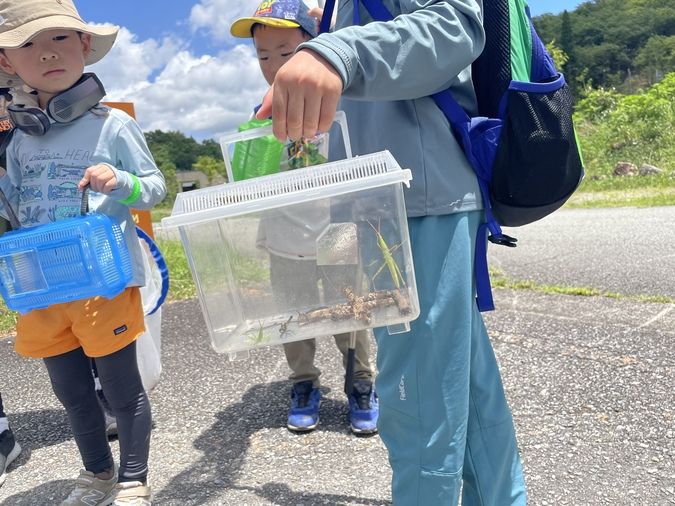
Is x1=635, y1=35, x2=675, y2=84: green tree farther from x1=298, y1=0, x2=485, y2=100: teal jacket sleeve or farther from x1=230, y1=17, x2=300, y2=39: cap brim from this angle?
x1=298, y1=0, x2=485, y2=100: teal jacket sleeve

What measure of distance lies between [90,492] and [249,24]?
1.89 meters

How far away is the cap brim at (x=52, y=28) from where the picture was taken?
1.84 m

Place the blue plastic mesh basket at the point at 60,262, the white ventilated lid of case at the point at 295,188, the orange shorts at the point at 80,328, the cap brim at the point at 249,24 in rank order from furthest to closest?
the cap brim at the point at 249,24
the orange shorts at the point at 80,328
the blue plastic mesh basket at the point at 60,262
the white ventilated lid of case at the point at 295,188

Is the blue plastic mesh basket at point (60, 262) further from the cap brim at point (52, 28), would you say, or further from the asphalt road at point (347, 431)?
the asphalt road at point (347, 431)

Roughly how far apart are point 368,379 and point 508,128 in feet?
5.25

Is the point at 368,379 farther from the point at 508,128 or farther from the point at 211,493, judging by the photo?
the point at 508,128

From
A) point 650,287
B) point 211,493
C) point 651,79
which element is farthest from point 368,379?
point 651,79

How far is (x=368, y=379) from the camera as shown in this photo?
259 centimetres

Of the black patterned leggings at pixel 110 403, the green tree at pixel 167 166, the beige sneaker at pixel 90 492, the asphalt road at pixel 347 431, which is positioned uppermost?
the black patterned leggings at pixel 110 403

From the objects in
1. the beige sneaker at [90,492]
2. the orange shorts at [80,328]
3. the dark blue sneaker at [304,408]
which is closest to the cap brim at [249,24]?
the orange shorts at [80,328]

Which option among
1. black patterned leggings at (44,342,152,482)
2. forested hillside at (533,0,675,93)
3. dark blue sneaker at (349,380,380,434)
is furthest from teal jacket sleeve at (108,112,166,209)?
forested hillside at (533,0,675,93)

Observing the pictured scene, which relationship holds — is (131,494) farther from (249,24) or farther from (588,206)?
(588,206)

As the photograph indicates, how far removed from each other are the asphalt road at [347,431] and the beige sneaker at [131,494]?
0.39 ft

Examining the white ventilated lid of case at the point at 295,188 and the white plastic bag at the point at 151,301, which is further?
the white plastic bag at the point at 151,301
